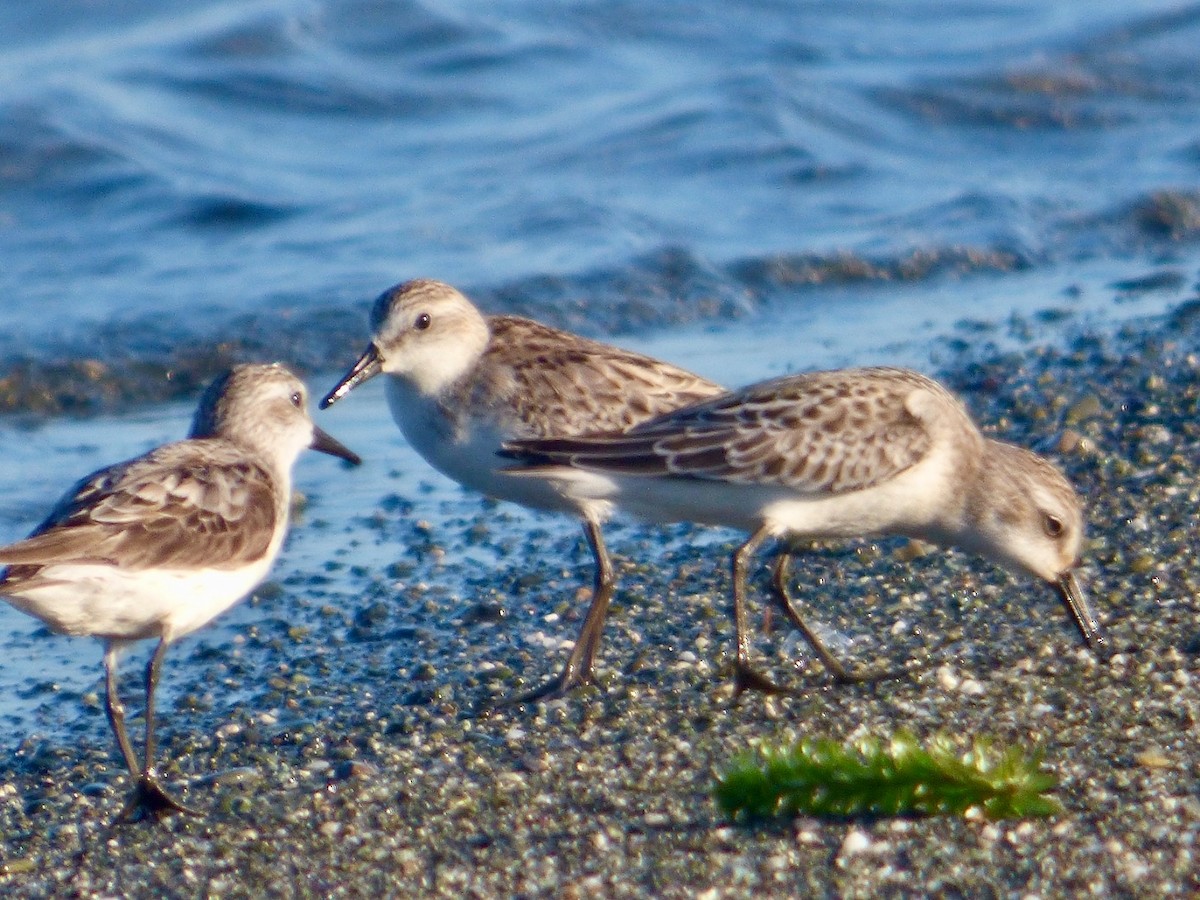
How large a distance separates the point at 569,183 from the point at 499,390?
7758 millimetres

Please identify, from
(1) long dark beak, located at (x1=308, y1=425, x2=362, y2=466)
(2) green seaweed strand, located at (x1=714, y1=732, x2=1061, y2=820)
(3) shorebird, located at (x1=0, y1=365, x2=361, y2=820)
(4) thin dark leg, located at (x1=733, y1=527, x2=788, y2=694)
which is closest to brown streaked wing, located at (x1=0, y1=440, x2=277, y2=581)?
(3) shorebird, located at (x1=0, y1=365, x2=361, y2=820)

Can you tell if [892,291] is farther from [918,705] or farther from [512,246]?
[918,705]

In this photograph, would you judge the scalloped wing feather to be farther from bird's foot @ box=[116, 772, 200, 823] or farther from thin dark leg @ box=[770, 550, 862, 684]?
bird's foot @ box=[116, 772, 200, 823]

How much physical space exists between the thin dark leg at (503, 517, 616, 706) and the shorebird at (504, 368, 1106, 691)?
1.05ft

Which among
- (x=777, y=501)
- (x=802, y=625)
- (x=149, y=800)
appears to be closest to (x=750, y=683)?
(x=802, y=625)

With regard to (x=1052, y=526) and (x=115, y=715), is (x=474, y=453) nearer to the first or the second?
(x=115, y=715)

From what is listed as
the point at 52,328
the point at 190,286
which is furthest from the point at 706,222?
the point at 52,328

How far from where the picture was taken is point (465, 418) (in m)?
6.56

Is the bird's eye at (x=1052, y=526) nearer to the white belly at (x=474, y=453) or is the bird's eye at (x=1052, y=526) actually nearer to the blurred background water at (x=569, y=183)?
the white belly at (x=474, y=453)

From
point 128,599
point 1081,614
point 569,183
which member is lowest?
point 569,183

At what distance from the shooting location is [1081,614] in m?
6.17

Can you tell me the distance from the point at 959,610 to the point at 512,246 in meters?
6.90

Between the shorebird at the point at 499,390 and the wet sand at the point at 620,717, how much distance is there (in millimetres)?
594

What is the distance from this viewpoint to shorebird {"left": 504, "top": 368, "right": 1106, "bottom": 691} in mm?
6078
